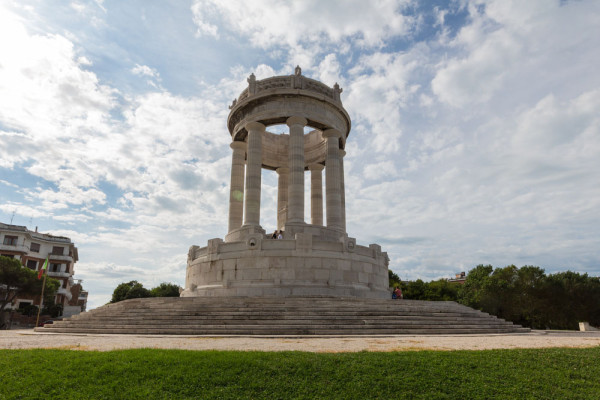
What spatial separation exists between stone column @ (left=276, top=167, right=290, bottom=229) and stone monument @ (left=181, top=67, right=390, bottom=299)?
0.15 m

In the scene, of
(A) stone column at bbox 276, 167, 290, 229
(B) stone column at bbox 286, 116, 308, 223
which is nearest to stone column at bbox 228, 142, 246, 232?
(A) stone column at bbox 276, 167, 290, 229

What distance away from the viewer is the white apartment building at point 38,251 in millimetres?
81688

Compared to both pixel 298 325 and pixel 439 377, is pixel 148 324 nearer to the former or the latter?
pixel 298 325

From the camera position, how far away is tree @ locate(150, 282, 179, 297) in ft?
290

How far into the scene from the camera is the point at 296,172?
39844 mm

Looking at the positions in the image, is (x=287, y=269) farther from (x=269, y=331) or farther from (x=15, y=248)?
(x=15, y=248)

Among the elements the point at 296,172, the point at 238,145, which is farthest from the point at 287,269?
the point at 238,145

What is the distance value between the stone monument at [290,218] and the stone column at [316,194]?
130 mm

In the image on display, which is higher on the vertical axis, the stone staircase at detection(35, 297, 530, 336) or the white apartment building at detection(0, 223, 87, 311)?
the white apartment building at detection(0, 223, 87, 311)

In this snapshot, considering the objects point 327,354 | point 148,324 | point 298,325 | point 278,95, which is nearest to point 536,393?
point 327,354

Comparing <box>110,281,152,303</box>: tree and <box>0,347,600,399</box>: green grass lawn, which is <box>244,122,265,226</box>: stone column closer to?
<box>0,347,600,399</box>: green grass lawn

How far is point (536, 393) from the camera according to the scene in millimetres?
10328

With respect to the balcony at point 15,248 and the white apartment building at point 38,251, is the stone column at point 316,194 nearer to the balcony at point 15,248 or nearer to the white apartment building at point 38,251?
the white apartment building at point 38,251

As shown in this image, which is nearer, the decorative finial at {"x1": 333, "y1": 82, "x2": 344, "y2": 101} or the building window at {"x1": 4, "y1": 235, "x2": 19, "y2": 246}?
the decorative finial at {"x1": 333, "y1": 82, "x2": 344, "y2": 101}
